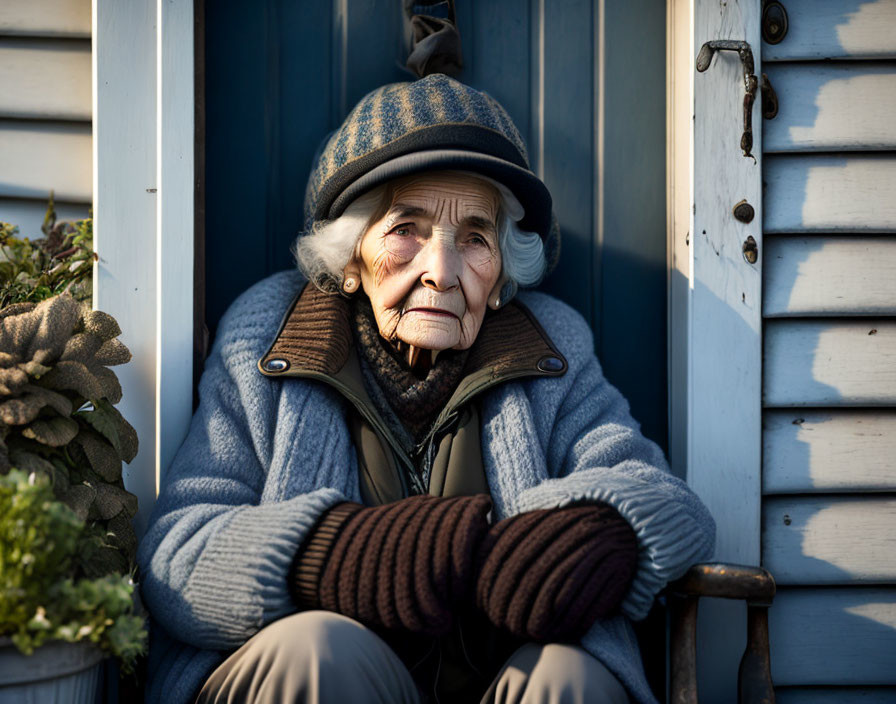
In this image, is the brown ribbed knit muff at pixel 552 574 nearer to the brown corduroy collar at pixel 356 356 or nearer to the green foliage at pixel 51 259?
the brown corduroy collar at pixel 356 356

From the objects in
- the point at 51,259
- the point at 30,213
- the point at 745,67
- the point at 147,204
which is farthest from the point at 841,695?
the point at 30,213

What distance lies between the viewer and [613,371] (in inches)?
90.0

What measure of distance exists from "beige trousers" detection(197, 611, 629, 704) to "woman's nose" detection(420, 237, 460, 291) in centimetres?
73

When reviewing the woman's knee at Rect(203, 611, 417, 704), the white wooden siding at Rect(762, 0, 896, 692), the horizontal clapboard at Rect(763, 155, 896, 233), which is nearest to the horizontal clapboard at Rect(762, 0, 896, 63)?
the white wooden siding at Rect(762, 0, 896, 692)

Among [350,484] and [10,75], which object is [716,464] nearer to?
[350,484]

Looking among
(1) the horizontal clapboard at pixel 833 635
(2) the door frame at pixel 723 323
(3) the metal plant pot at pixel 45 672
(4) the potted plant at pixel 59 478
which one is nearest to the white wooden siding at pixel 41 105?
(4) the potted plant at pixel 59 478

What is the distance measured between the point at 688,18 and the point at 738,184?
16.9 inches

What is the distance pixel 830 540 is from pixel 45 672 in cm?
169

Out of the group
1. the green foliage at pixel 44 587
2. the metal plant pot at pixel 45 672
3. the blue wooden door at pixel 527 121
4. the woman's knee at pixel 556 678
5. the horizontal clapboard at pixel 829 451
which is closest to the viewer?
the green foliage at pixel 44 587

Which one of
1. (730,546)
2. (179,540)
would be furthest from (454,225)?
(730,546)

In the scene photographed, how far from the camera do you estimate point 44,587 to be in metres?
1.27

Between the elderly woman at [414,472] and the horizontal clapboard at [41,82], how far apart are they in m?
0.63

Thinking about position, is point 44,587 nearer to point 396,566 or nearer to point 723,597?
point 396,566

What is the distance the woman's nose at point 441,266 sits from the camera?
6.18 feet
